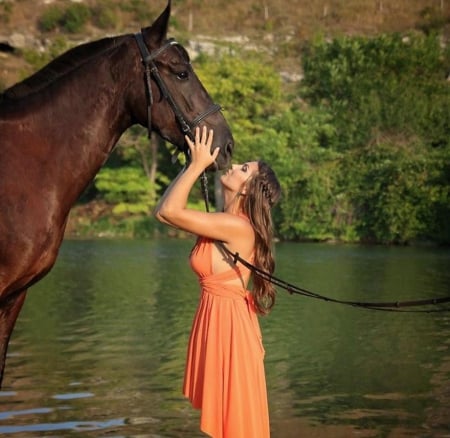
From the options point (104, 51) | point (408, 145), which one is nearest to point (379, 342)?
point (104, 51)

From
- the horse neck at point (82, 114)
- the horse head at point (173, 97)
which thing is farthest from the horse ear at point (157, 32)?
the horse neck at point (82, 114)

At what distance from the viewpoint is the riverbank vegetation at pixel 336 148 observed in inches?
1462

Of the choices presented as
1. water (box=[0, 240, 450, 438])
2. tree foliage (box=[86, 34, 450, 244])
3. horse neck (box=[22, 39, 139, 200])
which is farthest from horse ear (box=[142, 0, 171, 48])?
tree foliage (box=[86, 34, 450, 244])

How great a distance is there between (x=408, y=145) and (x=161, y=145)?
38.1ft

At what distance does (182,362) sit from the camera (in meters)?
9.59

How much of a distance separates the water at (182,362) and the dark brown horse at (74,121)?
109 inches

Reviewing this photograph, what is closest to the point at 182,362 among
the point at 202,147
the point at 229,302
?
the point at 229,302

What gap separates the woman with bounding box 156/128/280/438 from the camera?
173 inches

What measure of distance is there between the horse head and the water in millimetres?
2899

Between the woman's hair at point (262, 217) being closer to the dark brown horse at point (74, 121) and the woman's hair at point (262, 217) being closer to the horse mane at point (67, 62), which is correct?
the dark brown horse at point (74, 121)

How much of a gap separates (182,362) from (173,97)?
582 centimetres

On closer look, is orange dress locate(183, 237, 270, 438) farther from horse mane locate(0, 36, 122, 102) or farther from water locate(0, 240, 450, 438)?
water locate(0, 240, 450, 438)

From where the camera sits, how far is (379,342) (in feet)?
35.9

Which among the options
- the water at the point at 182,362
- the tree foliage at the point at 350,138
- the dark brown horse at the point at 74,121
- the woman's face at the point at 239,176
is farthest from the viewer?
the tree foliage at the point at 350,138
